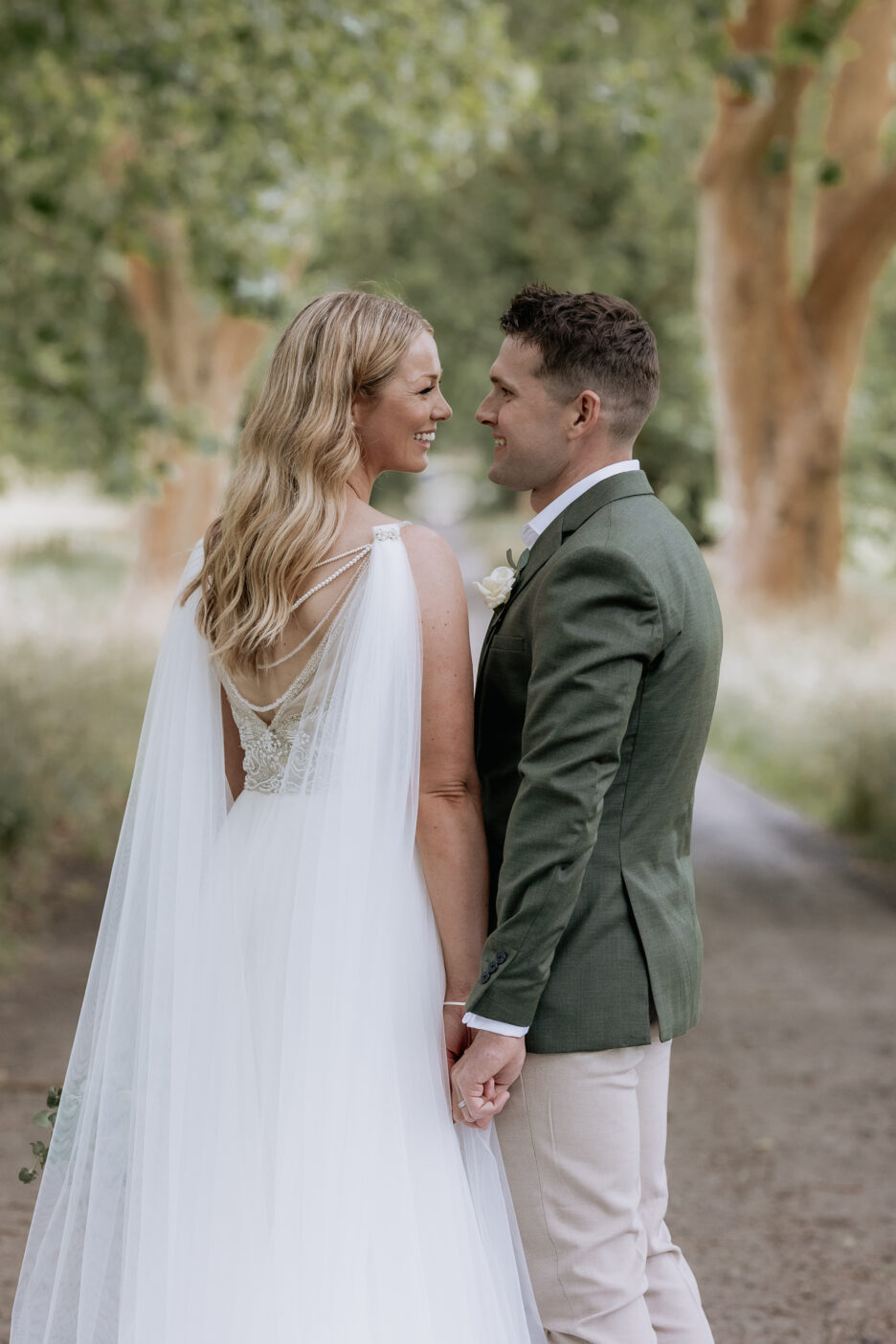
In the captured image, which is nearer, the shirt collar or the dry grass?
the shirt collar

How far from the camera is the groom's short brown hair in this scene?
7.61 ft

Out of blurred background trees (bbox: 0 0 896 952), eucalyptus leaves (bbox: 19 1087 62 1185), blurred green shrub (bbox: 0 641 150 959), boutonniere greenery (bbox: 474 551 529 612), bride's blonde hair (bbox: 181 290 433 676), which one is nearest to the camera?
bride's blonde hair (bbox: 181 290 433 676)

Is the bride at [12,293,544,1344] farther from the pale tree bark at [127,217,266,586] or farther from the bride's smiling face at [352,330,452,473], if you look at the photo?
the pale tree bark at [127,217,266,586]

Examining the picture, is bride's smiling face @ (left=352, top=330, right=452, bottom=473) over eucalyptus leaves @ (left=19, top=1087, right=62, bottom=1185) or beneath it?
over

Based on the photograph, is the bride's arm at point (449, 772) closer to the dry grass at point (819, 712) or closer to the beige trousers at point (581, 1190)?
the beige trousers at point (581, 1190)

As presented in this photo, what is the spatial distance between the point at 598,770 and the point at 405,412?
0.74 meters

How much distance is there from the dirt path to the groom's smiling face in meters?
2.53

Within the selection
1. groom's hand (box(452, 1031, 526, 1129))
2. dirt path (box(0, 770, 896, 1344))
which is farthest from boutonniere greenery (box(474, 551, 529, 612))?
dirt path (box(0, 770, 896, 1344))

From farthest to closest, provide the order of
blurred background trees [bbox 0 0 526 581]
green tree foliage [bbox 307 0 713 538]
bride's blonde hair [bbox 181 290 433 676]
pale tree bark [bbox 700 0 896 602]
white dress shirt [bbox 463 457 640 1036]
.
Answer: green tree foliage [bbox 307 0 713 538] < pale tree bark [bbox 700 0 896 602] < blurred background trees [bbox 0 0 526 581] < bride's blonde hair [bbox 181 290 433 676] < white dress shirt [bbox 463 457 640 1036]

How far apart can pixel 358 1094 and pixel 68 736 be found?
7.07 metres

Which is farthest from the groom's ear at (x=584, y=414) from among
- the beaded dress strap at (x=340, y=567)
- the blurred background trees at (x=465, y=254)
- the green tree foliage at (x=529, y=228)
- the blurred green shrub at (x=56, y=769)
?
the green tree foliage at (x=529, y=228)

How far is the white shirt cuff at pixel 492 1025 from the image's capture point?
2236mm

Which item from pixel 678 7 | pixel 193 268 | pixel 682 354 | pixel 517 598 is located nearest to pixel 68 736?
pixel 193 268

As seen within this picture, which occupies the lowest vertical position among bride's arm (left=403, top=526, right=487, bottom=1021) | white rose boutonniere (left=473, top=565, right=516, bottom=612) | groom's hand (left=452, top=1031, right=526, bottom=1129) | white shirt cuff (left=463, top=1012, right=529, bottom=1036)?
groom's hand (left=452, top=1031, right=526, bottom=1129)
